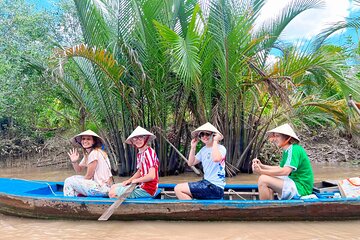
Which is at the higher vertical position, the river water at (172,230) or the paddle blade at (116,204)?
the paddle blade at (116,204)

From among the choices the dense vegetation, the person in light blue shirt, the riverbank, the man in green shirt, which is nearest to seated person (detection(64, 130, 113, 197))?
the person in light blue shirt

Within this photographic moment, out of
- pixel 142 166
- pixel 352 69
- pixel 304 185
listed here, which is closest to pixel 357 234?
pixel 304 185

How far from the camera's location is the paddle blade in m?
4.95

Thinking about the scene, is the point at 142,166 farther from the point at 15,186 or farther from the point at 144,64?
the point at 144,64

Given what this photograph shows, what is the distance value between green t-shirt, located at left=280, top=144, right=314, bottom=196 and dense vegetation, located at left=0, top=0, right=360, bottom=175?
3.01 metres

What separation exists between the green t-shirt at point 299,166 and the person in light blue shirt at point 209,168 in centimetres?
77

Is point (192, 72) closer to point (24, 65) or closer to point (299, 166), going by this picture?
point (299, 166)

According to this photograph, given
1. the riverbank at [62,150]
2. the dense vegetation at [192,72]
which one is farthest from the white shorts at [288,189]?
the riverbank at [62,150]

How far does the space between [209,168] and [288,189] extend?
1013 mm

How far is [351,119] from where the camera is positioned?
844cm

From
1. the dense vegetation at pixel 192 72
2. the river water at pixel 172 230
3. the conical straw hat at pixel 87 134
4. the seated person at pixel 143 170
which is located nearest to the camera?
the river water at pixel 172 230

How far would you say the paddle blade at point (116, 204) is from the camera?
495 centimetres

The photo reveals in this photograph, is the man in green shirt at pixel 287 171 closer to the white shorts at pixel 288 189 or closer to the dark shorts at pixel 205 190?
the white shorts at pixel 288 189

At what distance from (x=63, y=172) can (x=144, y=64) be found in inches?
193
